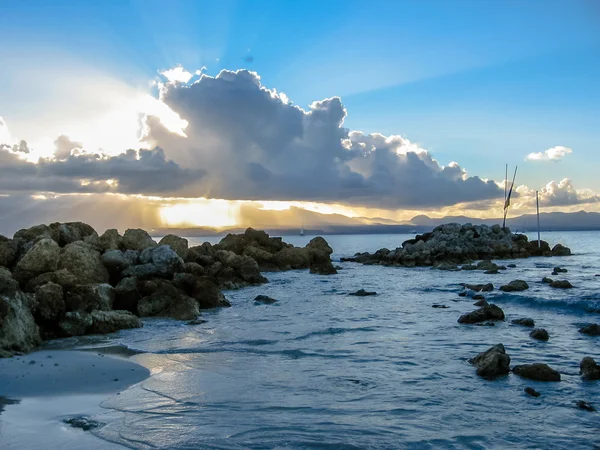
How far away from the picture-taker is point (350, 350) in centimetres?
1560

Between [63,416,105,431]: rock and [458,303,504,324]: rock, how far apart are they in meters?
15.4

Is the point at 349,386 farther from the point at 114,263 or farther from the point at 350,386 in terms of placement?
the point at 114,263

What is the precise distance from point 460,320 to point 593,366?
8.24 meters

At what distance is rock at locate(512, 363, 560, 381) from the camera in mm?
11938

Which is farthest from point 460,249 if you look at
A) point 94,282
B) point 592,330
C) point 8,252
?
point 8,252

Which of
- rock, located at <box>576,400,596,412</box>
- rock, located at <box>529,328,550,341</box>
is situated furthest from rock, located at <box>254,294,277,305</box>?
rock, located at <box>576,400,596,412</box>

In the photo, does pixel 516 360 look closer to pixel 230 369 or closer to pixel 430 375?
pixel 430 375

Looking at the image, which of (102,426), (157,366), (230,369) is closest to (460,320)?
(230,369)

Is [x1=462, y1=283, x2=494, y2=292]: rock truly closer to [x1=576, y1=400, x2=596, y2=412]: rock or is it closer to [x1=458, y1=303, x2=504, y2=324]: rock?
[x1=458, y1=303, x2=504, y2=324]: rock

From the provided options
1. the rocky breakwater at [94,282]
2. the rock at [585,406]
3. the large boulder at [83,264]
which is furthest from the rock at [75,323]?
the rock at [585,406]

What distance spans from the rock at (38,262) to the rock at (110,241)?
22.6 feet

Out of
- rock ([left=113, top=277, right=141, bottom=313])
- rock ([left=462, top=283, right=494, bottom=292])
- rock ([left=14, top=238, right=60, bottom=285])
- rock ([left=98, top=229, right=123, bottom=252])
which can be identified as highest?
rock ([left=98, top=229, right=123, bottom=252])

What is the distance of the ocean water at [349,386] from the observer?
28.1ft

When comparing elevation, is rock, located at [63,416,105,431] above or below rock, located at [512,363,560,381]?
above
